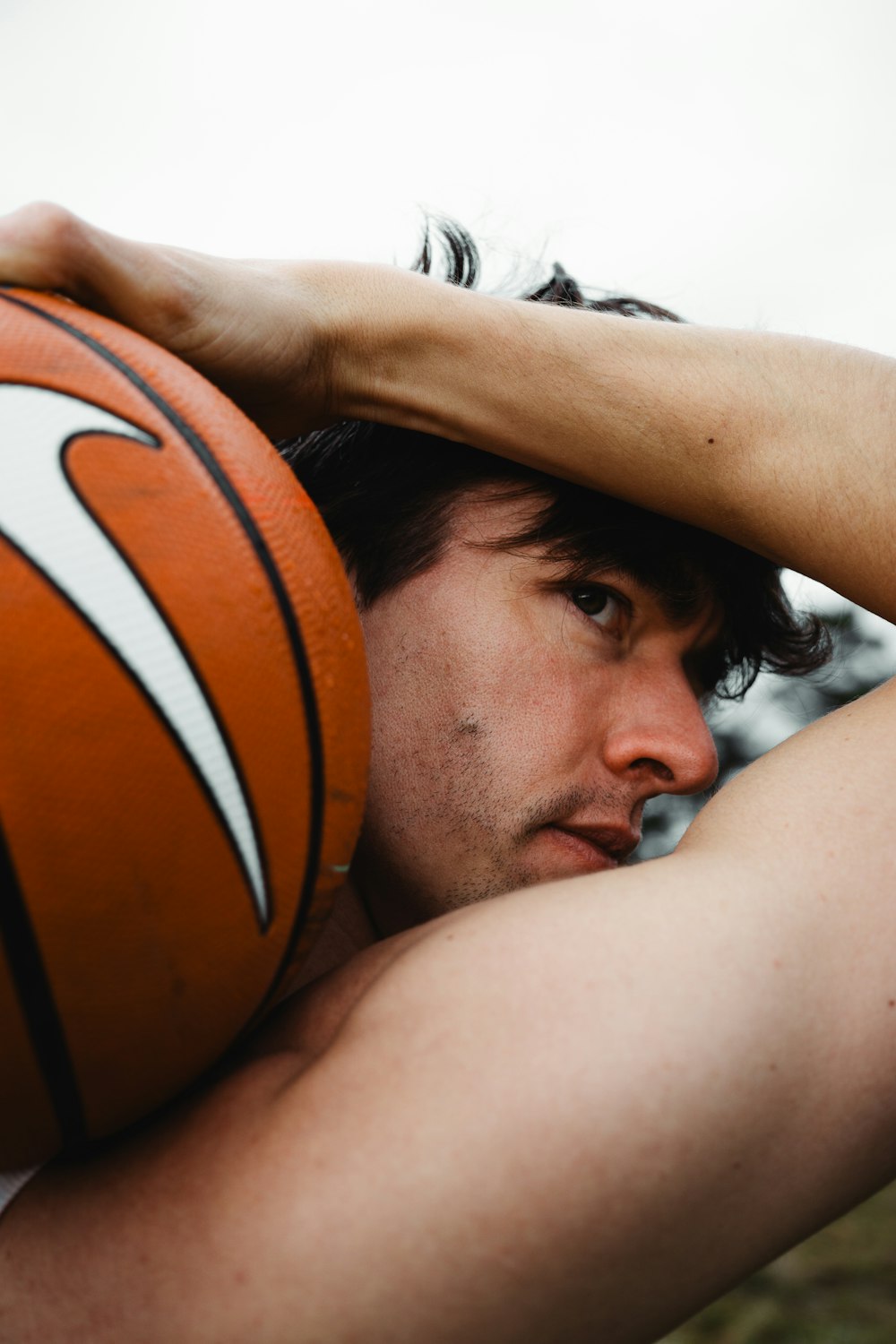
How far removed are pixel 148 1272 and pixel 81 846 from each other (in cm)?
39

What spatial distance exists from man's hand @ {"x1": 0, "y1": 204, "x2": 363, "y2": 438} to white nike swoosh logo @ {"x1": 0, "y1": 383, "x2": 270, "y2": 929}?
291 millimetres

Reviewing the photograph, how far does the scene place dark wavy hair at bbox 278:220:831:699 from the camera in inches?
78.2

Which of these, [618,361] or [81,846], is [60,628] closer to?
[81,846]

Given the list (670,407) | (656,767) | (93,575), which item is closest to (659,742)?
(656,767)

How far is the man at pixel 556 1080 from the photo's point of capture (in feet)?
2.87

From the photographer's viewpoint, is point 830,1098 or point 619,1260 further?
point 830,1098

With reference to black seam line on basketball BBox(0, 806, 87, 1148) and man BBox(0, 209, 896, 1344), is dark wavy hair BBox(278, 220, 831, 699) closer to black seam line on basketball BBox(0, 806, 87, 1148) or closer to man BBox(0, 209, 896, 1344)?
man BBox(0, 209, 896, 1344)

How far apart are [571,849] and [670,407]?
0.79 m

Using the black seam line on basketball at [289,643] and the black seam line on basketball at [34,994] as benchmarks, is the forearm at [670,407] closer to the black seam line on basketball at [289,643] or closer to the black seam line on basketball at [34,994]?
the black seam line on basketball at [289,643]

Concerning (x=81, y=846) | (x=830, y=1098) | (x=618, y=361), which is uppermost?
(x=618, y=361)

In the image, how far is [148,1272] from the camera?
3.08ft

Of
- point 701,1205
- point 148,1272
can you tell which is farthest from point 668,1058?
point 148,1272

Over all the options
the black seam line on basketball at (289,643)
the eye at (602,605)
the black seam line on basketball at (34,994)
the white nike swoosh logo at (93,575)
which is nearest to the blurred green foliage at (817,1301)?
the eye at (602,605)

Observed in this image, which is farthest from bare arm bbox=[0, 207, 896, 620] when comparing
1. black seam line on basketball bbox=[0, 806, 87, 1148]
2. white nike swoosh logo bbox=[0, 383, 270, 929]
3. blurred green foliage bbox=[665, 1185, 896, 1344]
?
blurred green foliage bbox=[665, 1185, 896, 1344]
